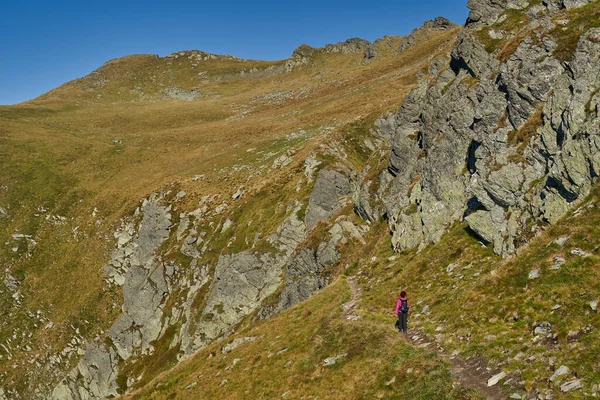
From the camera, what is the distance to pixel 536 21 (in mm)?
29484

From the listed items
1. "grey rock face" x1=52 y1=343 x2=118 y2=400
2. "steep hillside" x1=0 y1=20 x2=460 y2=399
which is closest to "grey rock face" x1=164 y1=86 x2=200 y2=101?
"steep hillside" x1=0 y1=20 x2=460 y2=399

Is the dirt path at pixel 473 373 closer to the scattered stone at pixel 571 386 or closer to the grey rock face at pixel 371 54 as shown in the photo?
the scattered stone at pixel 571 386

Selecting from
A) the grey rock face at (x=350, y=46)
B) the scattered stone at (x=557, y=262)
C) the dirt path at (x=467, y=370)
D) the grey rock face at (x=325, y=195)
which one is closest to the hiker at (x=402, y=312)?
the dirt path at (x=467, y=370)

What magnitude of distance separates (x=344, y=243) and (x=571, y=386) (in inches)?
1154

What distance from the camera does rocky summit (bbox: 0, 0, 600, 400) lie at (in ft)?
52.4

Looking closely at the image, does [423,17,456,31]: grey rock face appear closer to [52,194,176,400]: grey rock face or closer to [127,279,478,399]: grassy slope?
[52,194,176,400]: grey rock face

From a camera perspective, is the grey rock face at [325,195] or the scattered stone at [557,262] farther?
the grey rock face at [325,195]

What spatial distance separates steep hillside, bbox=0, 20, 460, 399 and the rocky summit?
35 centimetres

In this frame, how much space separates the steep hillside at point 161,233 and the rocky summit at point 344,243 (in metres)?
0.35

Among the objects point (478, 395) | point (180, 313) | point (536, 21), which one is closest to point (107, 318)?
point (180, 313)

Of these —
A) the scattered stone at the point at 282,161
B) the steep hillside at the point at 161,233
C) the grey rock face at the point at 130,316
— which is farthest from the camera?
the scattered stone at the point at 282,161

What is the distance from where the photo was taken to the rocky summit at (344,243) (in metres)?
16.0

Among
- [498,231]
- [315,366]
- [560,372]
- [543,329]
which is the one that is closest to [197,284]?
[315,366]

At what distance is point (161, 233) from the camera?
213 ft
